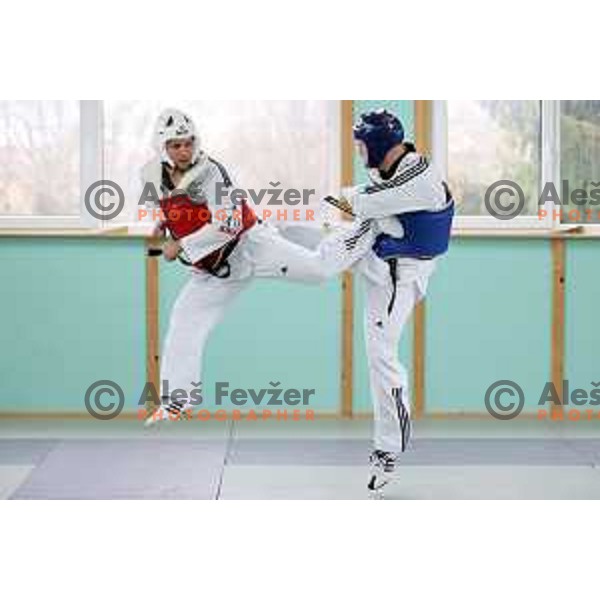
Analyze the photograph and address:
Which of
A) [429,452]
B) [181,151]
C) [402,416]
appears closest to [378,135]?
[181,151]

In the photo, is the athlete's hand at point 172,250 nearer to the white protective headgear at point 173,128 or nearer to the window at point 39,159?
the white protective headgear at point 173,128

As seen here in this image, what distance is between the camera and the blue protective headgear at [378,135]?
563 cm

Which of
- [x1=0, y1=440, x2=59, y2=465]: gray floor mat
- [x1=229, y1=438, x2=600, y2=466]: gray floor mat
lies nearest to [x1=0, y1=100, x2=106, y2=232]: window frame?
[x1=0, y1=440, x2=59, y2=465]: gray floor mat

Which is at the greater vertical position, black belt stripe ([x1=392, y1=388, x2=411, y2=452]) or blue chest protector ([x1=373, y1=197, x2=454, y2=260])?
blue chest protector ([x1=373, y1=197, x2=454, y2=260])

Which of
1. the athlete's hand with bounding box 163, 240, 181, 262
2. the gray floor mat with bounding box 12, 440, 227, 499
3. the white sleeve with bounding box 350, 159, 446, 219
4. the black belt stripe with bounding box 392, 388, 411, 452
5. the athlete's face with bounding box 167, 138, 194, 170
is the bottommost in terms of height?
the gray floor mat with bounding box 12, 440, 227, 499

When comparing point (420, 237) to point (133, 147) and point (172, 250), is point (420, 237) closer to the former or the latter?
point (172, 250)

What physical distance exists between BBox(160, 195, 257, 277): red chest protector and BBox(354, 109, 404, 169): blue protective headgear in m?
0.68

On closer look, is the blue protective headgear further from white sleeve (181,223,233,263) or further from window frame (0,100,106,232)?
window frame (0,100,106,232)

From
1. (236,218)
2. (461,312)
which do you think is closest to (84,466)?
(236,218)

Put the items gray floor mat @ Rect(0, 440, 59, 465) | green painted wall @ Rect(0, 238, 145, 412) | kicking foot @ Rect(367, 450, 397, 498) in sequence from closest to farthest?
kicking foot @ Rect(367, 450, 397, 498) → gray floor mat @ Rect(0, 440, 59, 465) → green painted wall @ Rect(0, 238, 145, 412)

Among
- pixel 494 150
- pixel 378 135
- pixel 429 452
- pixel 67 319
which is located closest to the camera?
pixel 378 135
